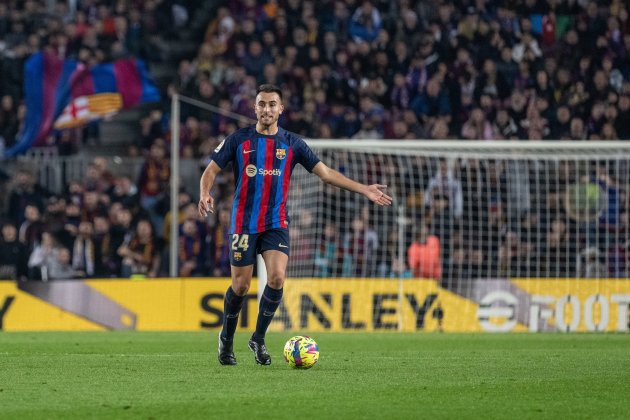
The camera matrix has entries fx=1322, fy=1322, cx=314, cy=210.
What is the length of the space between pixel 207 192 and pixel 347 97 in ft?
45.3

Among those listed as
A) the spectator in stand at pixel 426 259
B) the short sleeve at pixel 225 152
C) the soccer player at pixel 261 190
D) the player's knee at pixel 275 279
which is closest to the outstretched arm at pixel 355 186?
the soccer player at pixel 261 190

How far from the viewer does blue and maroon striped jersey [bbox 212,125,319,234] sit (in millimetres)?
10102

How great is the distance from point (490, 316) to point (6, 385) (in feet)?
36.8

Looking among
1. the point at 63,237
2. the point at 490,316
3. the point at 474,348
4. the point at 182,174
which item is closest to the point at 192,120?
the point at 182,174

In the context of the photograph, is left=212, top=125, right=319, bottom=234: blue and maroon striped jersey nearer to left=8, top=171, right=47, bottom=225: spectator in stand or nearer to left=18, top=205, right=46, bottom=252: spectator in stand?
left=18, top=205, right=46, bottom=252: spectator in stand

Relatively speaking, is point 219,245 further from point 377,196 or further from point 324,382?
point 324,382

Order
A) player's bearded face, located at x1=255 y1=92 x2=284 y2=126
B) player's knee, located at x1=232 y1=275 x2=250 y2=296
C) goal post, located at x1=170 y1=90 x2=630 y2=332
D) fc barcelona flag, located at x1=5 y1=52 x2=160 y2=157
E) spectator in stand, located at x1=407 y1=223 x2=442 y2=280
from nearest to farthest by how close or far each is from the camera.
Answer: player's bearded face, located at x1=255 y1=92 x2=284 y2=126, player's knee, located at x1=232 y1=275 x2=250 y2=296, goal post, located at x1=170 y1=90 x2=630 y2=332, spectator in stand, located at x1=407 y1=223 x2=442 y2=280, fc barcelona flag, located at x1=5 y1=52 x2=160 y2=157

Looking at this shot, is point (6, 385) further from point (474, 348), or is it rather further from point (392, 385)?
point (474, 348)

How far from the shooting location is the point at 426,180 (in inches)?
856

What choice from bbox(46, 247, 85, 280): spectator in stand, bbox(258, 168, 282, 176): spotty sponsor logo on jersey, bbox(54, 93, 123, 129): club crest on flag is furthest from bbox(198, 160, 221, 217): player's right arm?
bbox(54, 93, 123, 129): club crest on flag

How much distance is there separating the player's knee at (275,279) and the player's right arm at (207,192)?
698 mm

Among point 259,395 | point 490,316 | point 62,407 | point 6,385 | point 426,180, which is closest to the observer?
point 62,407

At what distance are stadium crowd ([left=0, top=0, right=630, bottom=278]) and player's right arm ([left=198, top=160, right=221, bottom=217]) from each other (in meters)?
9.96

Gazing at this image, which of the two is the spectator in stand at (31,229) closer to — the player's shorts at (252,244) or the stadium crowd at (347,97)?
the stadium crowd at (347,97)
